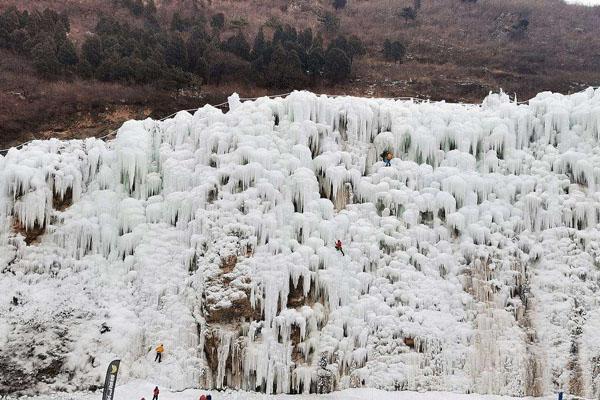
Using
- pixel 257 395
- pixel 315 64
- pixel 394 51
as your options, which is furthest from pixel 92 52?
pixel 257 395

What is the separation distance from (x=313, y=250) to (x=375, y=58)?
24.3 meters

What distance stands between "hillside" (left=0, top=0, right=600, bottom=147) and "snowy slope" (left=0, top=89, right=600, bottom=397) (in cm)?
790

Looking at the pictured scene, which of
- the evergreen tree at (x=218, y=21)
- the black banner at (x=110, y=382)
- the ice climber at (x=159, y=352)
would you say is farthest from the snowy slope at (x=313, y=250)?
the evergreen tree at (x=218, y=21)

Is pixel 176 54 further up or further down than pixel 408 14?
further down

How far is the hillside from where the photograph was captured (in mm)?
24812

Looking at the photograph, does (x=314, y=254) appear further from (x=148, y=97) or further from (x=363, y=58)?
(x=363, y=58)

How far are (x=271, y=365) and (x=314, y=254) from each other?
2.93 metres

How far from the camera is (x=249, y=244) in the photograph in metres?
15.1

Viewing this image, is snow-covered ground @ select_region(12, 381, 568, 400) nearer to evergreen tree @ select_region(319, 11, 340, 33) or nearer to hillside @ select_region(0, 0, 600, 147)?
hillside @ select_region(0, 0, 600, 147)

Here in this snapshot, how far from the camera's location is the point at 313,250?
49.4 feet

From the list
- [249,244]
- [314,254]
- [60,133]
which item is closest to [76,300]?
[249,244]

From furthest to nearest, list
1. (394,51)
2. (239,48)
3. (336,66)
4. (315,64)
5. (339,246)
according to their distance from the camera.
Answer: (394,51) → (239,48) → (336,66) → (315,64) → (339,246)

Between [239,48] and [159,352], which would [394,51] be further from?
[159,352]

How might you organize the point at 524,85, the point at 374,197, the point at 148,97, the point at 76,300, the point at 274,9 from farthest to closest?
the point at 274,9 → the point at 524,85 → the point at 148,97 → the point at 374,197 → the point at 76,300
